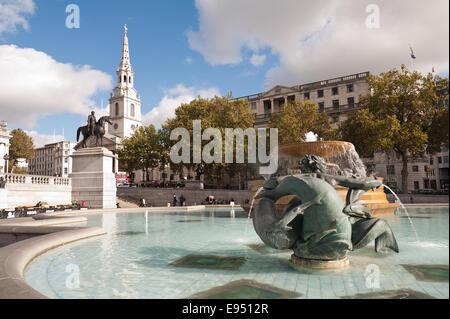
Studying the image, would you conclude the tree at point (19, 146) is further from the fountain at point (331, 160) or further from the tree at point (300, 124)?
the fountain at point (331, 160)

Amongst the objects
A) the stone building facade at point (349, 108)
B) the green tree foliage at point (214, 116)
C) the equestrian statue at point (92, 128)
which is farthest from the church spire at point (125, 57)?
the equestrian statue at point (92, 128)

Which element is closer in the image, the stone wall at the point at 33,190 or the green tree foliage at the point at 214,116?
the stone wall at the point at 33,190

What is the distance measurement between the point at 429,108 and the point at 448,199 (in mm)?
35841

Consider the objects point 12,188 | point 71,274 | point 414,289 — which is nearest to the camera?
point 414,289

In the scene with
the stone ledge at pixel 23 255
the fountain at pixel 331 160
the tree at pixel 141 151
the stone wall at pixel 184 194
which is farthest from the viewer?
the tree at pixel 141 151

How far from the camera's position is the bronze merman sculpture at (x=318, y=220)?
4535 millimetres

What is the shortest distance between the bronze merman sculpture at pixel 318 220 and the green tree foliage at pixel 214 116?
33164 millimetres

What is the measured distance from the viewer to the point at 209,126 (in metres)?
38.3

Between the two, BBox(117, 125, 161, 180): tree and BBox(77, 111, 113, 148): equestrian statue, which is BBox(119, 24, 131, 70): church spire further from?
BBox(77, 111, 113, 148): equestrian statue

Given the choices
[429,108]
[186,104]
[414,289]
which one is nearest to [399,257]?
[414,289]

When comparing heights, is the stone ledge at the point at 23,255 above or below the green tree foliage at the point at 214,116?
below

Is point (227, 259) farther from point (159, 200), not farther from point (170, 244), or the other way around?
point (159, 200)

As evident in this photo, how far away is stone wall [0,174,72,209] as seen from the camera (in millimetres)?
21875

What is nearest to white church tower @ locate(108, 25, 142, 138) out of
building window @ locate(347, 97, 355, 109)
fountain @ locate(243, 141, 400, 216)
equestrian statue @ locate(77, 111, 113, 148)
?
building window @ locate(347, 97, 355, 109)
